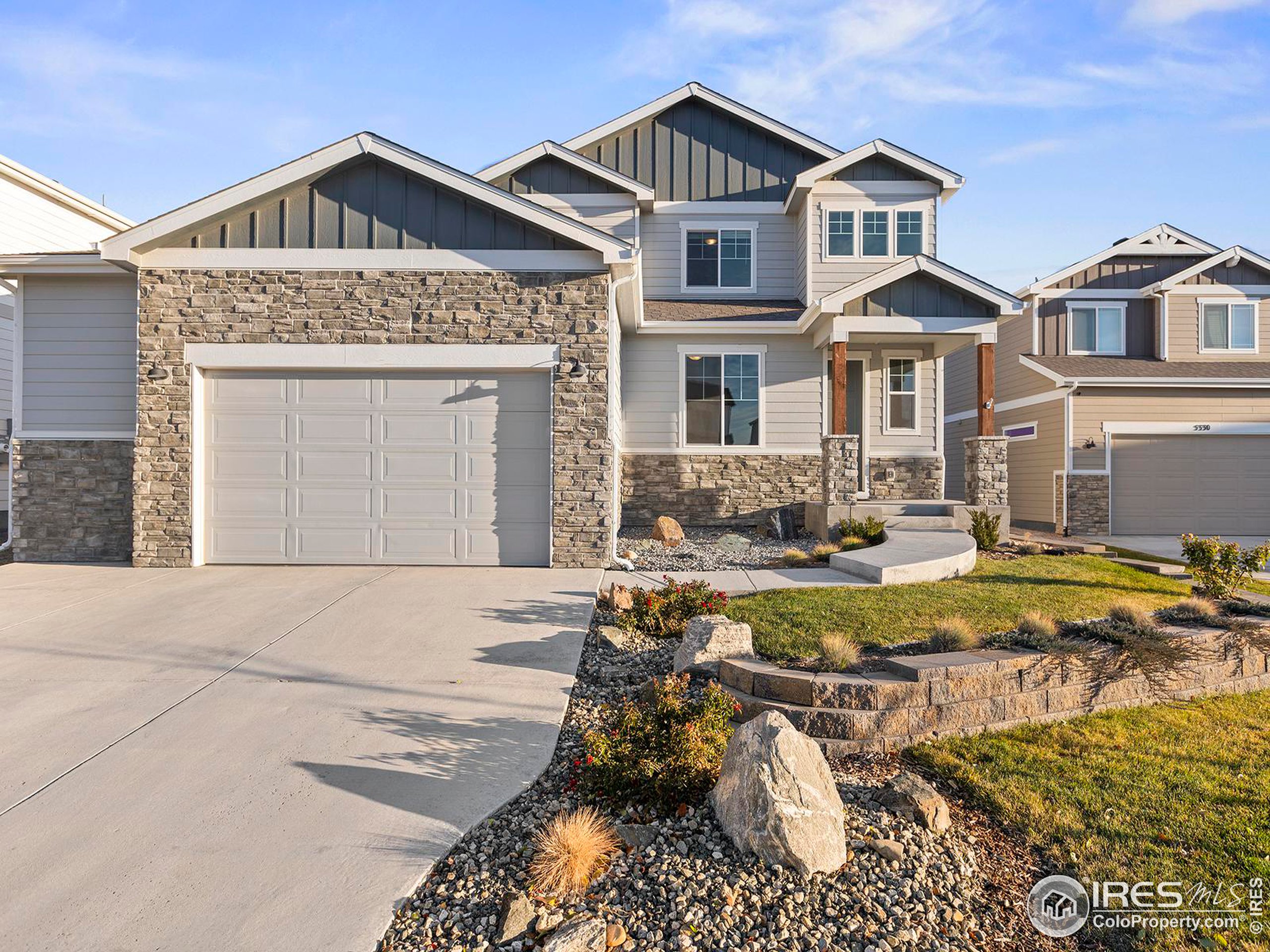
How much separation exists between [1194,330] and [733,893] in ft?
65.2

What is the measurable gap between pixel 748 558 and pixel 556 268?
16.0 feet

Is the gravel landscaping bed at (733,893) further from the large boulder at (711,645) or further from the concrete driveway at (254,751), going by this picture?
the large boulder at (711,645)

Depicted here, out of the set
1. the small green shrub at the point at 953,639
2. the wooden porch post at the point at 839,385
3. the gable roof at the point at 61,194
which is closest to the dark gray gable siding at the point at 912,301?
the wooden porch post at the point at 839,385

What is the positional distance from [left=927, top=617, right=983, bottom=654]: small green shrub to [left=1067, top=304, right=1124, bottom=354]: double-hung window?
15.5 metres

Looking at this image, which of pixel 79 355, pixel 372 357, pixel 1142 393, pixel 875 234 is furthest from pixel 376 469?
pixel 1142 393

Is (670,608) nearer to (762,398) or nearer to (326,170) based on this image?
(326,170)

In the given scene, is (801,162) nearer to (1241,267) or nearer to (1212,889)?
(1241,267)

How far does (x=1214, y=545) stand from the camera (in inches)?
279

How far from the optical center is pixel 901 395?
1360 centimetres

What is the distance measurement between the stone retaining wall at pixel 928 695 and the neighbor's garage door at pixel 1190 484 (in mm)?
12557

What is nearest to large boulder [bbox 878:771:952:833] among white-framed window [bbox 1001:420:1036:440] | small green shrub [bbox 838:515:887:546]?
small green shrub [bbox 838:515:887:546]

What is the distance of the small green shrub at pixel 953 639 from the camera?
15.8ft

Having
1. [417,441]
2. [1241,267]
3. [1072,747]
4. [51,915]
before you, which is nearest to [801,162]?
[417,441]

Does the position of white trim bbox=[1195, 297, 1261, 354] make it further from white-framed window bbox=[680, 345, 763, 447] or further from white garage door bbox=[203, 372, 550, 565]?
white garage door bbox=[203, 372, 550, 565]
